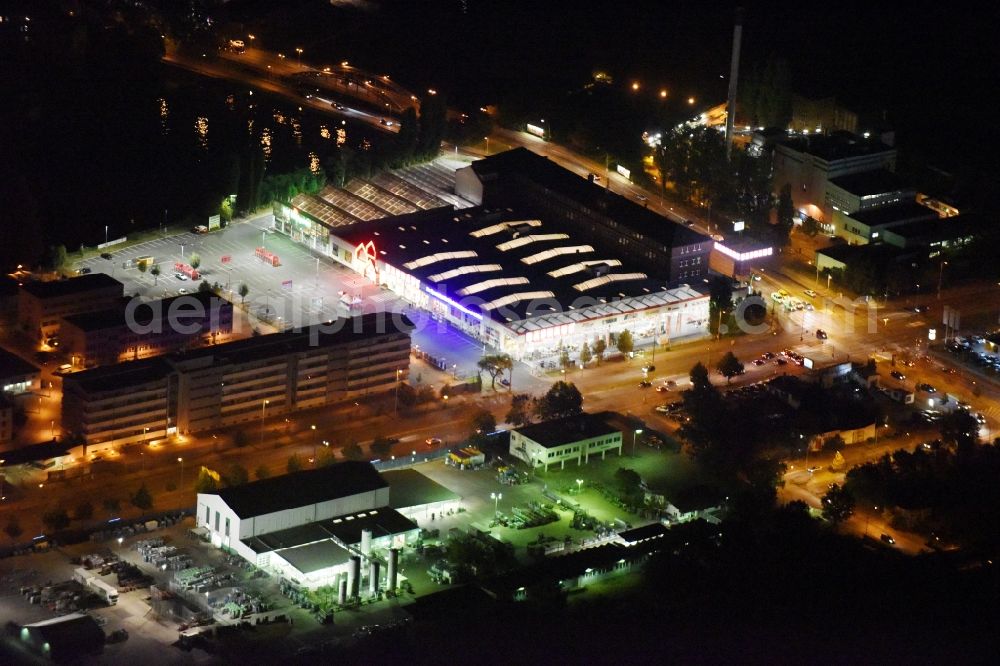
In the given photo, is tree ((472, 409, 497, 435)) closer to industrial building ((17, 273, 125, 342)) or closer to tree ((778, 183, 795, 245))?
industrial building ((17, 273, 125, 342))

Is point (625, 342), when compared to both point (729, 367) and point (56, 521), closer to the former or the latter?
point (729, 367)

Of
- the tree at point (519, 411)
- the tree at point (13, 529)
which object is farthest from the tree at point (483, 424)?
the tree at point (13, 529)

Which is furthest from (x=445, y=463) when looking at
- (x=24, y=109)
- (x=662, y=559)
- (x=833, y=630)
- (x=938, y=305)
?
(x=24, y=109)

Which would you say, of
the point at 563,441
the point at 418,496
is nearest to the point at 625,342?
the point at 563,441

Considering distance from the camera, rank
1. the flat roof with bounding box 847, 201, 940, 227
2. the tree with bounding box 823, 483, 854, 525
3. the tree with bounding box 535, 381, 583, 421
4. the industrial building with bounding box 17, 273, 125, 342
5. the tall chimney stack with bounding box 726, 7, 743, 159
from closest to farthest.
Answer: the tree with bounding box 823, 483, 854, 525 → the tree with bounding box 535, 381, 583, 421 → the industrial building with bounding box 17, 273, 125, 342 → the flat roof with bounding box 847, 201, 940, 227 → the tall chimney stack with bounding box 726, 7, 743, 159

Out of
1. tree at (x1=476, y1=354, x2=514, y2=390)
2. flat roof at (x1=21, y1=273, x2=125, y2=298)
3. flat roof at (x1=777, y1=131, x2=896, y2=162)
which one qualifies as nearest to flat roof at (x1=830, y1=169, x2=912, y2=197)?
flat roof at (x1=777, y1=131, x2=896, y2=162)

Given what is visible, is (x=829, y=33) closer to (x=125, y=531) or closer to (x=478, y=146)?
(x=478, y=146)
